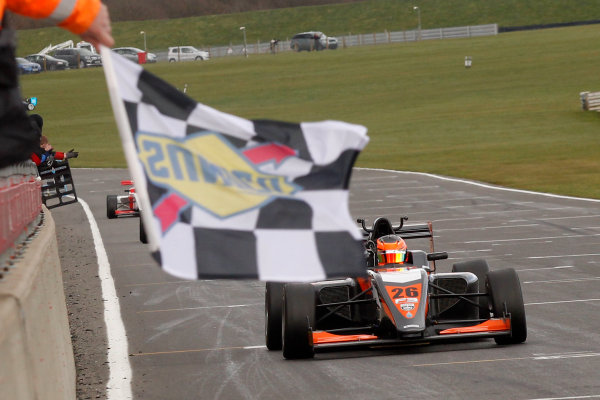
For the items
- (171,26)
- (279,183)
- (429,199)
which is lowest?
(429,199)

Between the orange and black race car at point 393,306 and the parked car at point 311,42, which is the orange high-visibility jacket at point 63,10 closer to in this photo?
the orange and black race car at point 393,306

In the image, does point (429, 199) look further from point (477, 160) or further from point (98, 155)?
point (98, 155)

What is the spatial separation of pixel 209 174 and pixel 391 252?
6.40 meters

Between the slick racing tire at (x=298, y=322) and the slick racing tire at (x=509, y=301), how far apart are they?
67.4 inches

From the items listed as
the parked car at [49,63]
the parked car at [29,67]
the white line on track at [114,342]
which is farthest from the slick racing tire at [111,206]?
the parked car at [49,63]

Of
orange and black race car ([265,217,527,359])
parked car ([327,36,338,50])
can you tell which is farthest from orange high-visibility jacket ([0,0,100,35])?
parked car ([327,36,338,50])

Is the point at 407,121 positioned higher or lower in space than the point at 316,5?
lower

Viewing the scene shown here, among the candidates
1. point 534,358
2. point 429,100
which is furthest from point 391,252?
point 429,100

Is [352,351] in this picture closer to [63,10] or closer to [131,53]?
[63,10]

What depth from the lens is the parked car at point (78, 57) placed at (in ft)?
312

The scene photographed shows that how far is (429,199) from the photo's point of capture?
28.7 metres

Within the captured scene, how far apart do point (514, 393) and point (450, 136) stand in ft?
134

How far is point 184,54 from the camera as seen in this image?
97312mm

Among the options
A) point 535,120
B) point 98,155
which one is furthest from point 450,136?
point 98,155
